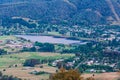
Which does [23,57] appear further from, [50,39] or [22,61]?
[50,39]

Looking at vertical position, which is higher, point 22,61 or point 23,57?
point 23,57

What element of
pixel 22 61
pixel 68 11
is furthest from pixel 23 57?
pixel 68 11

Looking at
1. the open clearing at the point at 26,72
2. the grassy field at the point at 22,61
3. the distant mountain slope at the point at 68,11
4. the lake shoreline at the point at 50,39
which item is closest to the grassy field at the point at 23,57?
the grassy field at the point at 22,61

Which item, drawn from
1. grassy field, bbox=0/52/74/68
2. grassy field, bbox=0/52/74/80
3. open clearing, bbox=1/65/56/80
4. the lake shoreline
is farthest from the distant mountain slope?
open clearing, bbox=1/65/56/80

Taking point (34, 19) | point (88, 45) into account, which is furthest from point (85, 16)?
point (88, 45)

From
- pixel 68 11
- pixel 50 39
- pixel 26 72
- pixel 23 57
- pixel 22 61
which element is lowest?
pixel 26 72

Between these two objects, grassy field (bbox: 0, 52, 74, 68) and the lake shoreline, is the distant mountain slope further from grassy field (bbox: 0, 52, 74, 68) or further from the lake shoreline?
grassy field (bbox: 0, 52, 74, 68)
